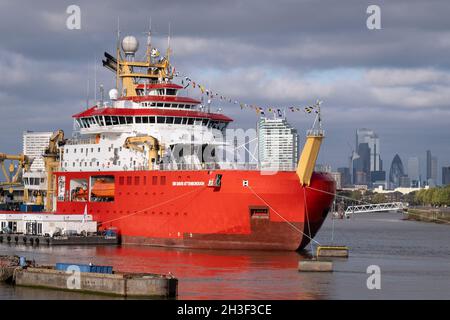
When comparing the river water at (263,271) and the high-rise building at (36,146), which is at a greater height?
the high-rise building at (36,146)

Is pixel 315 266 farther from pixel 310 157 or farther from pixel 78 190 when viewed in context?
pixel 78 190

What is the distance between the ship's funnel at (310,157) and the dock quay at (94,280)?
17.5 m

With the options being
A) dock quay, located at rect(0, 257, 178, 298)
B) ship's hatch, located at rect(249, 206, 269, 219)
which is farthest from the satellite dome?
dock quay, located at rect(0, 257, 178, 298)

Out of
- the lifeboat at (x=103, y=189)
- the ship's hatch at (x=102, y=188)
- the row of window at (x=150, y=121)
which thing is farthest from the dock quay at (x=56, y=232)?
Result: the row of window at (x=150, y=121)

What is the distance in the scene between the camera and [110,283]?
3741 cm

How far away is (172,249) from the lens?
191ft

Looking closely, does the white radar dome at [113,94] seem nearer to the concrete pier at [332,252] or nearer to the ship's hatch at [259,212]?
the ship's hatch at [259,212]

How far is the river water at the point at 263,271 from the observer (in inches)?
1533

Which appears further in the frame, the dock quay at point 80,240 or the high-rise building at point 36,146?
the high-rise building at point 36,146

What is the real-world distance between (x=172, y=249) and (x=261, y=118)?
32.1 feet

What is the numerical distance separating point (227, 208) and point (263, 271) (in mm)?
9452

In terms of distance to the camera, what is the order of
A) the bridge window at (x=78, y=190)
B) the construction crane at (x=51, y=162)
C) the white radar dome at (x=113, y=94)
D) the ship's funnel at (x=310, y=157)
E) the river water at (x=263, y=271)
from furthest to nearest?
the construction crane at (x=51, y=162) → the white radar dome at (x=113, y=94) → the bridge window at (x=78, y=190) → the ship's funnel at (x=310, y=157) → the river water at (x=263, y=271)

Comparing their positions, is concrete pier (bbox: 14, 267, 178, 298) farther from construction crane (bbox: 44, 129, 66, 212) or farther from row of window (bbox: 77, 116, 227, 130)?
construction crane (bbox: 44, 129, 66, 212)
